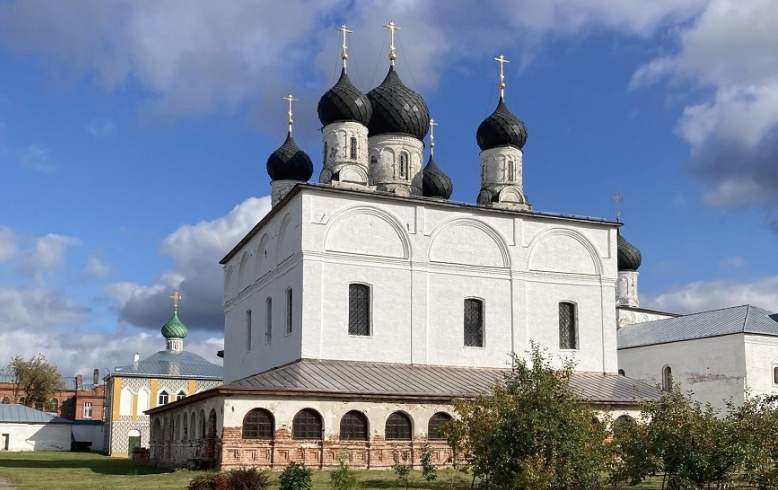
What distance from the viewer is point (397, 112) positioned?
85.6 ft

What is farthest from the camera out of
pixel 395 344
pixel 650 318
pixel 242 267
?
pixel 650 318

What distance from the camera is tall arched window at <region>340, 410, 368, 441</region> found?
19000 millimetres

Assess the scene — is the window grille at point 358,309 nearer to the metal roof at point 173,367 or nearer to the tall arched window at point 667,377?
the tall arched window at point 667,377

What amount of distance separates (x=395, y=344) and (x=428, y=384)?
77.5 inches

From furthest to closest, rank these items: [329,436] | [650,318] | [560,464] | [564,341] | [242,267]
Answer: [650,318], [242,267], [564,341], [329,436], [560,464]

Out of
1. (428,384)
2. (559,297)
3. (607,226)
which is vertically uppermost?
(607,226)

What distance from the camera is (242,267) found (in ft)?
91.6

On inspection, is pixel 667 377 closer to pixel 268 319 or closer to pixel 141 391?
pixel 268 319

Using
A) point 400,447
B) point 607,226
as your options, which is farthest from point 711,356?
point 400,447

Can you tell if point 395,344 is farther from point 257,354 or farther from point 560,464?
point 560,464

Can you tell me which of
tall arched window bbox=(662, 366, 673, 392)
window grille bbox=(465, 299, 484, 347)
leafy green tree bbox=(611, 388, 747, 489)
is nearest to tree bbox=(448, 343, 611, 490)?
leafy green tree bbox=(611, 388, 747, 489)

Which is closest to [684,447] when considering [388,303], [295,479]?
[295,479]

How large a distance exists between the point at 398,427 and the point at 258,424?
3.12 m

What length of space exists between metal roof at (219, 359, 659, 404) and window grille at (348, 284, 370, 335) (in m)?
0.91
